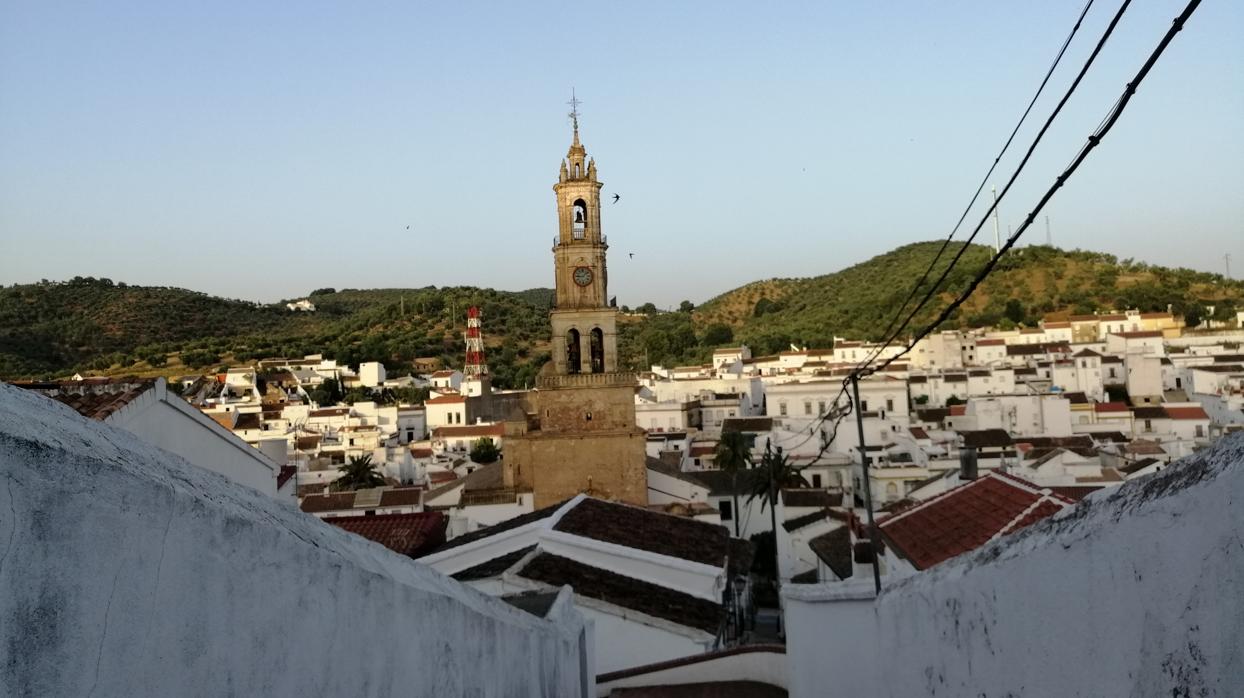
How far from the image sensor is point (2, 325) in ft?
243

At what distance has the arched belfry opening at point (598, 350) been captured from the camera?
86.2ft

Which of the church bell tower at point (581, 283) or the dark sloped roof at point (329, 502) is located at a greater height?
the church bell tower at point (581, 283)

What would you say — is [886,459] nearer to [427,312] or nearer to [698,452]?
[698,452]

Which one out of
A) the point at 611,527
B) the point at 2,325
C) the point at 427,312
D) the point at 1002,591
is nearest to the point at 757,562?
the point at 611,527

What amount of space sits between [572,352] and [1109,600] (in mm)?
23150

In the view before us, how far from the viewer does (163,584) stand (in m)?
2.73

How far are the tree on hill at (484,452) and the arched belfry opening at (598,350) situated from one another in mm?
25224

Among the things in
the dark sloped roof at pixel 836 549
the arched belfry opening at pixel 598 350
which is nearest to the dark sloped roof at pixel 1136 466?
the dark sloped roof at pixel 836 549

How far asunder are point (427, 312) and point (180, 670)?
371 ft

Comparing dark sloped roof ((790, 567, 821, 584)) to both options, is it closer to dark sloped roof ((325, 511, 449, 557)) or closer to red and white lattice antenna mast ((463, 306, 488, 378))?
dark sloped roof ((325, 511, 449, 557))

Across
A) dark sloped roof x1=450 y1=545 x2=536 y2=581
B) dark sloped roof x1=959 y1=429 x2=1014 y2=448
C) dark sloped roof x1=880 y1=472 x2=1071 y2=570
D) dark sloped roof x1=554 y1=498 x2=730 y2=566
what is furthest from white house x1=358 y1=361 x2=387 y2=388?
dark sloped roof x1=880 y1=472 x2=1071 y2=570

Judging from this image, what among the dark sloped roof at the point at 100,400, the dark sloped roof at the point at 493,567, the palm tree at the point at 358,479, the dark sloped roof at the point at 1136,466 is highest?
the dark sloped roof at the point at 100,400

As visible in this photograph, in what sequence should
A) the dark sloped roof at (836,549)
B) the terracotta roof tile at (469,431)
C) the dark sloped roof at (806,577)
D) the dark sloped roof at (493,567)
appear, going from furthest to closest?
the terracotta roof tile at (469,431)
the dark sloped roof at (806,577)
the dark sloped roof at (836,549)
the dark sloped roof at (493,567)

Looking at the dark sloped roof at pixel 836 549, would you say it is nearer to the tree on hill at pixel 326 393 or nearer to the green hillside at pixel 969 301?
the tree on hill at pixel 326 393
